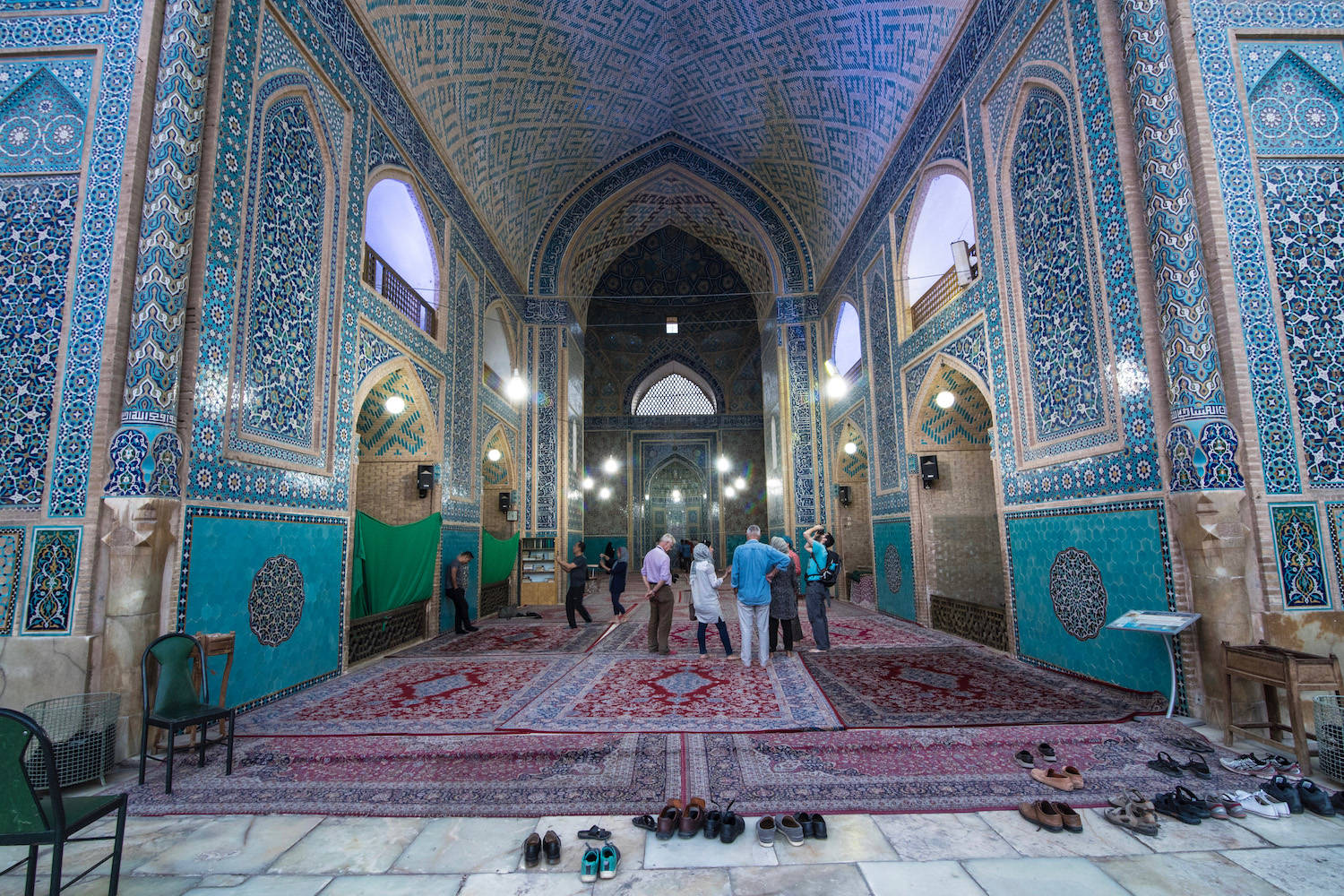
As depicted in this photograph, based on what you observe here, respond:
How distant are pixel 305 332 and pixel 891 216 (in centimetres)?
680

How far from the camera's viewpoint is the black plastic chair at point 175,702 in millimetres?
2859

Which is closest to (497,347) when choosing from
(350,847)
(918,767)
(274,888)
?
(350,847)

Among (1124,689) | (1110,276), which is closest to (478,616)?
(1124,689)

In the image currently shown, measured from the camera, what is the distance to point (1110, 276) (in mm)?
4301

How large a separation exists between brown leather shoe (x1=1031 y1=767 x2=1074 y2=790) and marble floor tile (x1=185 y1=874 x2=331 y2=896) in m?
2.71

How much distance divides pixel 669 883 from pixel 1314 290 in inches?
190

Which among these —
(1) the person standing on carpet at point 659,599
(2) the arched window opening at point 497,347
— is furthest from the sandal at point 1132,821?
(2) the arched window opening at point 497,347

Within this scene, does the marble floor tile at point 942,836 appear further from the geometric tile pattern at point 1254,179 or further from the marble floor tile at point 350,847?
the geometric tile pattern at point 1254,179

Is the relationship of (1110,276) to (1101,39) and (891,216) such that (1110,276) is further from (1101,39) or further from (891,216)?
(891,216)

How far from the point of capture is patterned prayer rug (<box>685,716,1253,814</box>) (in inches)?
103

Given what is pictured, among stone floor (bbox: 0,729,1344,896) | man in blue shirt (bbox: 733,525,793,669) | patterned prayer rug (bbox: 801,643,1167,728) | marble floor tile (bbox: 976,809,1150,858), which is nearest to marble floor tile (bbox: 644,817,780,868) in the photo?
stone floor (bbox: 0,729,1344,896)

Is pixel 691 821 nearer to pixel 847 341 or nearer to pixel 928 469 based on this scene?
pixel 928 469

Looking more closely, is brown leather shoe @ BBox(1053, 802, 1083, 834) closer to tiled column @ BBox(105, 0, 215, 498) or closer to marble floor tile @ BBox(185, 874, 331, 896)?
marble floor tile @ BBox(185, 874, 331, 896)

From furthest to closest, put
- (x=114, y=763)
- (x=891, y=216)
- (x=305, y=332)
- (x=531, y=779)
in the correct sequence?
(x=891, y=216)
(x=305, y=332)
(x=114, y=763)
(x=531, y=779)
